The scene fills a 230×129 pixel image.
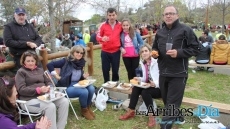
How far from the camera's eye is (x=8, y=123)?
1.87m

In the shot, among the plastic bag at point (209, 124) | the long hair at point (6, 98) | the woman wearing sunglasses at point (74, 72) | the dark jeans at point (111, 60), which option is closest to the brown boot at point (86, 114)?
the woman wearing sunglasses at point (74, 72)

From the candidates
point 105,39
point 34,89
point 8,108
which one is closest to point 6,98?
point 8,108

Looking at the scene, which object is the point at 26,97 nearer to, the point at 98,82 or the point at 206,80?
the point at 98,82

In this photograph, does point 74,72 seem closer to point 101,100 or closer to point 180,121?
point 101,100

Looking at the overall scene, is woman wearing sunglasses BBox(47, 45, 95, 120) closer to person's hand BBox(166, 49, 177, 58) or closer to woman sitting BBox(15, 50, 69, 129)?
woman sitting BBox(15, 50, 69, 129)

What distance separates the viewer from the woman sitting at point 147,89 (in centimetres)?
376

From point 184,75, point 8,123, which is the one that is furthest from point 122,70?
point 8,123

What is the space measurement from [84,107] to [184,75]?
174 cm

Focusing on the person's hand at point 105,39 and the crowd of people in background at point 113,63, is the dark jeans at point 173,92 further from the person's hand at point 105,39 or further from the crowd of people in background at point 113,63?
the person's hand at point 105,39

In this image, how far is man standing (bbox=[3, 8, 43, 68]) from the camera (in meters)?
3.69

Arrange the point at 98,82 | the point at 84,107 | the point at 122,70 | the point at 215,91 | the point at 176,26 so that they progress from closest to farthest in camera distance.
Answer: the point at 176,26 < the point at 84,107 < the point at 215,91 < the point at 98,82 < the point at 122,70

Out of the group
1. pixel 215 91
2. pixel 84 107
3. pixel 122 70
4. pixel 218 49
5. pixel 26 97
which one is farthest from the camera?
pixel 122 70

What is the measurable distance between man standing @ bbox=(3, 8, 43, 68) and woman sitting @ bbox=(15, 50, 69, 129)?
387 millimetres

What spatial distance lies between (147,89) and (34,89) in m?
1.69
